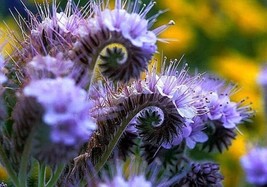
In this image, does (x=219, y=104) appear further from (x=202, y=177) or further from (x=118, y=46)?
(x=118, y=46)

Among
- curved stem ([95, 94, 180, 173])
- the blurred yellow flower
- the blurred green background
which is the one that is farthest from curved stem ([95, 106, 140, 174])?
the blurred yellow flower

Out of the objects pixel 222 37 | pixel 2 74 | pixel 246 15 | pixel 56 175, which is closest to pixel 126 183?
pixel 56 175

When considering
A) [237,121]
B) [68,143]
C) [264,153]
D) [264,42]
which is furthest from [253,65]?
[68,143]

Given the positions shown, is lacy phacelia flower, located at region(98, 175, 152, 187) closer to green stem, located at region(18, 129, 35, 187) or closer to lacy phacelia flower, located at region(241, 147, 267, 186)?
green stem, located at region(18, 129, 35, 187)

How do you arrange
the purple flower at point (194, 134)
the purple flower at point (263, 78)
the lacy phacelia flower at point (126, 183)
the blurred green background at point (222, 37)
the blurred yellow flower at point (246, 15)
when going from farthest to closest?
the blurred yellow flower at point (246, 15) < the blurred green background at point (222, 37) < the purple flower at point (263, 78) < the purple flower at point (194, 134) < the lacy phacelia flower at point (126, 183)

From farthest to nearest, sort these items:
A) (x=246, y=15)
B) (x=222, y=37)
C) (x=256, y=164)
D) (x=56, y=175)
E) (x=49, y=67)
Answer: (x=246, y=15), (x=222, y=37), (x=256, y=164), (x=56, y=175), (x=49, y=67)

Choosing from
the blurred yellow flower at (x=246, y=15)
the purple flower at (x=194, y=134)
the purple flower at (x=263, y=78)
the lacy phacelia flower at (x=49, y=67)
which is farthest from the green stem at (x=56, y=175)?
the blurred yellow flower at (x=246, y=15)

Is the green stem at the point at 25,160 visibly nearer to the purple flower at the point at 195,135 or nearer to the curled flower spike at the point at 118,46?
the curled flower spike at the point at 118,46
